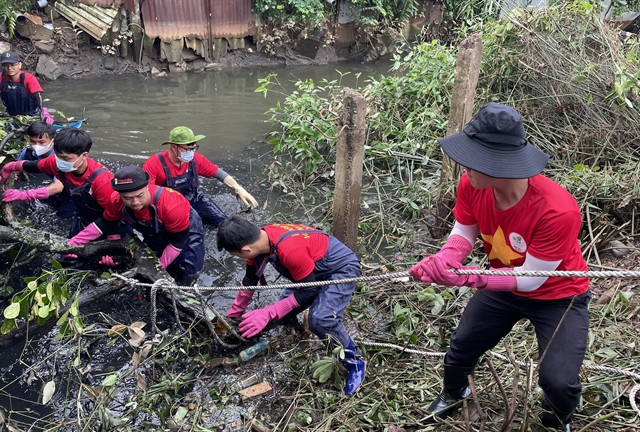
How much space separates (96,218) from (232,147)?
3518mm

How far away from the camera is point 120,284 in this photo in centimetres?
420

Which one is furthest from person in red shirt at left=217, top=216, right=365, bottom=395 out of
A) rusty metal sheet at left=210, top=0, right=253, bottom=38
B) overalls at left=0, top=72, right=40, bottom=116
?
rusty metal sheet at left=210, top=0, right=253, bottom=38

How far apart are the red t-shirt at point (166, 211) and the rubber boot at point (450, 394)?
2493mm

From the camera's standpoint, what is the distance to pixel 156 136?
8617mm

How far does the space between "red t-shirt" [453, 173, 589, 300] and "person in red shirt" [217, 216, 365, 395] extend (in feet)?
3.97

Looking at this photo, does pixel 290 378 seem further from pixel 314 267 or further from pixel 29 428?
pixel 29 428

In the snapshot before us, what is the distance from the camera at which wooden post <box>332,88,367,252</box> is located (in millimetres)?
4090

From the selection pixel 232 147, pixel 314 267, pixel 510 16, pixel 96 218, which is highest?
pixel 510 16

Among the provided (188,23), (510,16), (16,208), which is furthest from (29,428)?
(188,23)

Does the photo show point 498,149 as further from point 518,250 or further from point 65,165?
point 65,165

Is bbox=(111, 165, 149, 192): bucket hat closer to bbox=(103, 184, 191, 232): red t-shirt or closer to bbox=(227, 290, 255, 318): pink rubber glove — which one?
bbox=(103, 184, 191, 232): red t-shirt

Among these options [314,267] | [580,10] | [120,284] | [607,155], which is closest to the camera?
[314,267]

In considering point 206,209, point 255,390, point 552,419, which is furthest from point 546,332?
point 206,209

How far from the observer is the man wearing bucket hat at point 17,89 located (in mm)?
6976
